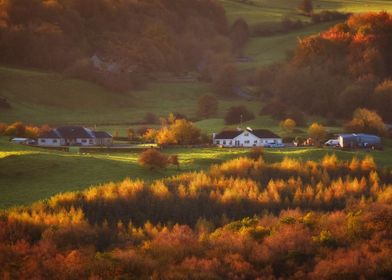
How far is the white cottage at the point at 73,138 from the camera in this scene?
67.5 metres

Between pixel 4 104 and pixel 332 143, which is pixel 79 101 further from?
pixel 332 143

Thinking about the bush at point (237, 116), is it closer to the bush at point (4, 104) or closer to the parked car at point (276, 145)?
the parked car at point (276, 145)

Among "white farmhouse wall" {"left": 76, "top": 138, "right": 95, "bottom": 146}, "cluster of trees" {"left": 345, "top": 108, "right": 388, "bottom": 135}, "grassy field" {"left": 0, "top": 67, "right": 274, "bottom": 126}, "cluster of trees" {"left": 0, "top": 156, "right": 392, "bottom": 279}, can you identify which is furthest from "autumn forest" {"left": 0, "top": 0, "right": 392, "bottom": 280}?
"white farmhouse wall" {"left": 76, "top": 138, "right": 95, "bottom": 146}

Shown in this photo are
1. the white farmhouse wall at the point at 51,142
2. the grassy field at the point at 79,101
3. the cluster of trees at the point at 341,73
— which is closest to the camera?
the white farmhouse wall at the point at 51,142

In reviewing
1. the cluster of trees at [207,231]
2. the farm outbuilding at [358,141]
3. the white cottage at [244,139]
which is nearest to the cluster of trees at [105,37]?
the white cottage at [244,139]

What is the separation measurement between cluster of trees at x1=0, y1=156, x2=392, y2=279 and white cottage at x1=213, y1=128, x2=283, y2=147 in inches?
840

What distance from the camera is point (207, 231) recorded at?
117 feet

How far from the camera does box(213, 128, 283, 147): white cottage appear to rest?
6875 centimetres

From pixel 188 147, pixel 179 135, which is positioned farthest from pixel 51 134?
pixel 188 147

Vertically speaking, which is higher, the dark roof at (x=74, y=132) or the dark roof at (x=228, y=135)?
the dark roof at (x=74, y=132)

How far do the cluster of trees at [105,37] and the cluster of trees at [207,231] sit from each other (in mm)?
64698

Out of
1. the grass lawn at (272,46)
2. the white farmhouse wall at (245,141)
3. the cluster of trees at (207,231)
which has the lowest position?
the cluster of trees at (207,231)

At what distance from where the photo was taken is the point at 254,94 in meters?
108

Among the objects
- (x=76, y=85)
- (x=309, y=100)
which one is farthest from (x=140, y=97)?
(x=309, y=100)
